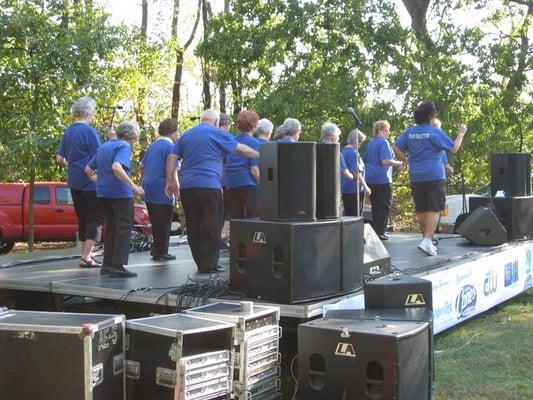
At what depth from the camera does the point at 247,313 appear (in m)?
3.86

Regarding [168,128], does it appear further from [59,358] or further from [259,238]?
[59,358]

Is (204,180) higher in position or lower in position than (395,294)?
higher

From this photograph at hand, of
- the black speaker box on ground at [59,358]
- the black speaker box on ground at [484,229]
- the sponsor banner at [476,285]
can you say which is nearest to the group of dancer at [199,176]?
the sponsor banner at [476,285]

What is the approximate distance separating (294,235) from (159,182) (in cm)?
252

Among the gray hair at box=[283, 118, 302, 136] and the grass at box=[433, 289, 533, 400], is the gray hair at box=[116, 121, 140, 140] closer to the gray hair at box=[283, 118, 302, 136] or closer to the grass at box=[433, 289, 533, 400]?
the gray hair at box=[283, 118, 302, 136]

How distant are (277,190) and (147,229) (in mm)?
5946

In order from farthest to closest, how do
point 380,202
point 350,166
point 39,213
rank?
point 39,213 < point 380,202 < point 350,166

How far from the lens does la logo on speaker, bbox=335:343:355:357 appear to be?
3.66 m

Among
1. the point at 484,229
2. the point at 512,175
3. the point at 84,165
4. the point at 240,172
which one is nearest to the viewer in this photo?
the point at 84,165

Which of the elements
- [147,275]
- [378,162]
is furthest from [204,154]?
[378,162]

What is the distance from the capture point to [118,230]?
5547mm

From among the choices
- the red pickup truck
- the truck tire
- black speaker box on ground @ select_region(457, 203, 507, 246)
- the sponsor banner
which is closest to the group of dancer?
the sponsor banner

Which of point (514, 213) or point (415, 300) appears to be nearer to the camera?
point (415, 300)

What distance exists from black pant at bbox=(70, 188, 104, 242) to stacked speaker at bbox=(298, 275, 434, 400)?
2.72 meters
